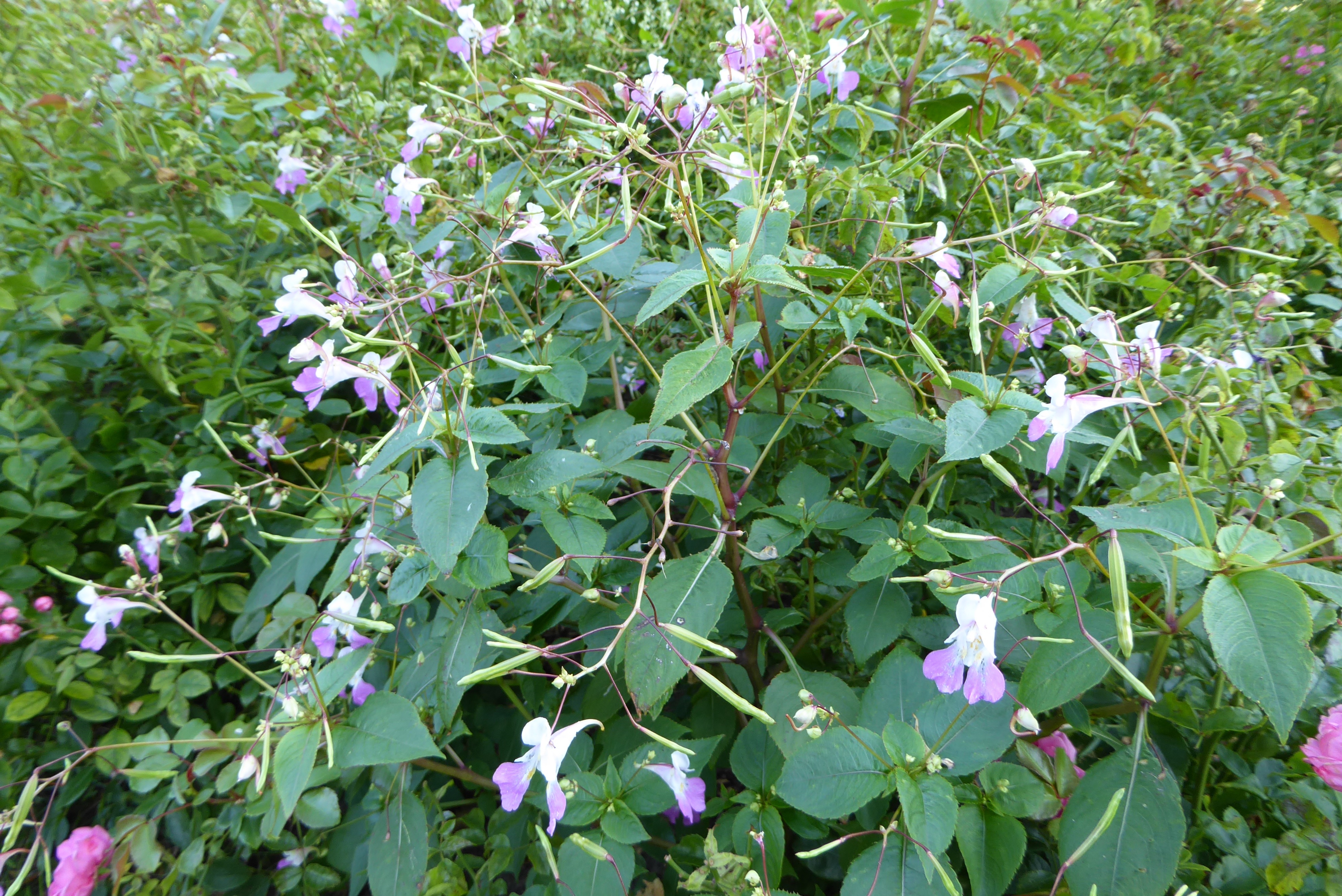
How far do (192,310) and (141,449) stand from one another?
302mm

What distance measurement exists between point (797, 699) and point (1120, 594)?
369mm

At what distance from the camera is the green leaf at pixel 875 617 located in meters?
0.83

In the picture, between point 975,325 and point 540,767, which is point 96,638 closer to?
point 540,767

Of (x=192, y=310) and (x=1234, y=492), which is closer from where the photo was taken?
(x=1234, y=492)

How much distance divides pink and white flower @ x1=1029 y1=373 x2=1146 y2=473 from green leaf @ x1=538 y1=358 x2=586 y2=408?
50 cm

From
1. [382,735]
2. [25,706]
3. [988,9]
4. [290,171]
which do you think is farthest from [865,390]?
[25,706]

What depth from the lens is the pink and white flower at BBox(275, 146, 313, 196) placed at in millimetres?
1387

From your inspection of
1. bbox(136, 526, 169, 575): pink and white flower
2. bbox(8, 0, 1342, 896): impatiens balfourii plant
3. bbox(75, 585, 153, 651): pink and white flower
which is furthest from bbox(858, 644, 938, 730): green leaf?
bbox(136, 526, 169, 575): pink and white flower

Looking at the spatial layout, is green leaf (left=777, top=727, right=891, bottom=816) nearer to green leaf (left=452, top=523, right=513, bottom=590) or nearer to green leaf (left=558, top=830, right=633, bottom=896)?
green leaf (left=558, top=830, right=633, bottom=896)

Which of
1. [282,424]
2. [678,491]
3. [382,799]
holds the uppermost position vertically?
[678,491]

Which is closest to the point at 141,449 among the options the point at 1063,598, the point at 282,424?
the point at 282,424

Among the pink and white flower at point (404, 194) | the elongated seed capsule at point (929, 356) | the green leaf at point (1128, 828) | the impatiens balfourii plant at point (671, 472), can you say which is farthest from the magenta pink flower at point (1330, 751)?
the pink and white flower at point (404, 194)

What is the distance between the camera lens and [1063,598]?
0.75 meters

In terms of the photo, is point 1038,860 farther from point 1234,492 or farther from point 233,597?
point 233,597
